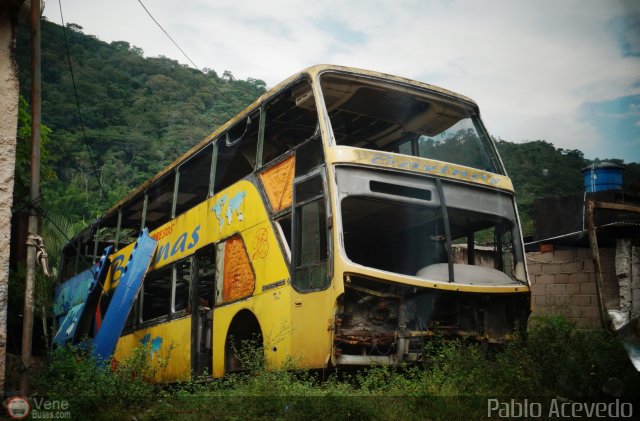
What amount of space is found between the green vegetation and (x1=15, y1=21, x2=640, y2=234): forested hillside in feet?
87.8

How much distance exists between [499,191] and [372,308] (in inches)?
92.0

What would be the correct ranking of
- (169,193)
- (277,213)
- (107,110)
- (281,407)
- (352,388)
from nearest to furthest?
(281,407) < (352,388) < (277,213) < (169,193) < (107,110)

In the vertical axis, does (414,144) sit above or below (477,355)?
above

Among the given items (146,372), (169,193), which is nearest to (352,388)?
(146,372)

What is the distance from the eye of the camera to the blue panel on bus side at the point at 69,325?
11.1 metres

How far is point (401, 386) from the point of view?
5.38m

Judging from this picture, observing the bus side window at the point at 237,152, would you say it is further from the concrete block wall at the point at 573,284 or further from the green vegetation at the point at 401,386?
the concrete block wall at the point at 573,284

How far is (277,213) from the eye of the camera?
667cm

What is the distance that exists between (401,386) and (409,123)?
3.65 metres

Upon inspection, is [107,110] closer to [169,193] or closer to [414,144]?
[169,193]

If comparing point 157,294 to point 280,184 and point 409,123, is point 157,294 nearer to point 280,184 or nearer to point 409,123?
point 280,184

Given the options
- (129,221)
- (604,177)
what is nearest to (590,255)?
(604,177)

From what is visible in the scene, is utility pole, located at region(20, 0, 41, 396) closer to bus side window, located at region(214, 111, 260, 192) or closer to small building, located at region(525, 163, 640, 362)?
bus side window, located at region(214, 111, 260, 192)

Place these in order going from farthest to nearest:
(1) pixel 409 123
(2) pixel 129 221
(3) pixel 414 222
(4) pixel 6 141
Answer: (2) pixel 129 221 → (1) pixel 409 123 → (3) pixel 414 222 → (4) pixel 6 141
